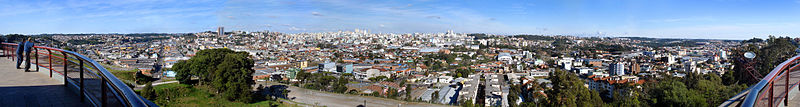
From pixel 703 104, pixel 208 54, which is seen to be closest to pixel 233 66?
pixel 208 54

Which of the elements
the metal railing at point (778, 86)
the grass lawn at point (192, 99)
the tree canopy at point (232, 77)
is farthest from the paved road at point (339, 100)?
the metal railing at point (778, 86)

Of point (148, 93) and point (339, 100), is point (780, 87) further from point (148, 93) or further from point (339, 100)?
point (339, 100)

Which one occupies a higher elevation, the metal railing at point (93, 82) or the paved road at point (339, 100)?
the metal railing at point (93, 82)

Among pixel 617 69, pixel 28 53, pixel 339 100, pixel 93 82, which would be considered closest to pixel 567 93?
pixel 93 82

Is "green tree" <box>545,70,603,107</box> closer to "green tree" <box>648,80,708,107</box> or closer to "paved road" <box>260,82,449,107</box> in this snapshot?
"green tree" <box>648,80,708,107</box>

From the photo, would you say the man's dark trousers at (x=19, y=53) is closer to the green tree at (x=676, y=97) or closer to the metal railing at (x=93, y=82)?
the metal railing at (x=93, y=82)
